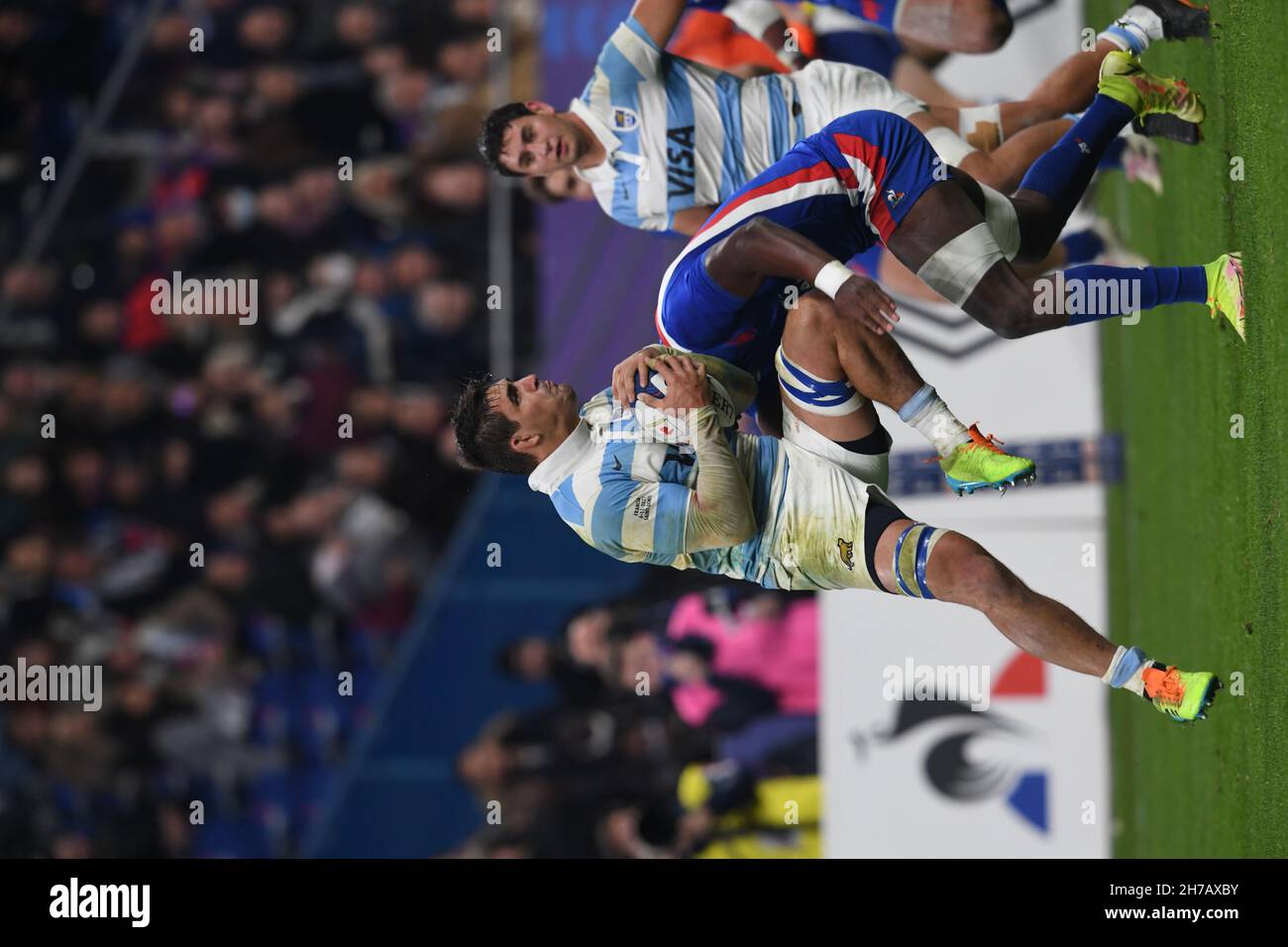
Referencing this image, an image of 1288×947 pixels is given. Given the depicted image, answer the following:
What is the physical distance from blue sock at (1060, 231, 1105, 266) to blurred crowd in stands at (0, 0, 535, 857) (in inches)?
131

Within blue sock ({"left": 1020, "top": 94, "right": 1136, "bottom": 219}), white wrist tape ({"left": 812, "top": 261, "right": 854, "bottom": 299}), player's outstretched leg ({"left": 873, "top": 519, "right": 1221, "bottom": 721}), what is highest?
blue sock ({"left": 1020, "top": 94, "right": 1136, "bottom": 219})

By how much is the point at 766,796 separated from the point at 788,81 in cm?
391

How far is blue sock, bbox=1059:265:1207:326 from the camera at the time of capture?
14.2 feet

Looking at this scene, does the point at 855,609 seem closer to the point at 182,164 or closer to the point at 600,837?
the point at 600,837

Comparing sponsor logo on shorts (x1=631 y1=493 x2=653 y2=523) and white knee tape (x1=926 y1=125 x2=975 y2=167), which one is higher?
white knee tape (x1=926 y1=125 x2=975 y2=167)

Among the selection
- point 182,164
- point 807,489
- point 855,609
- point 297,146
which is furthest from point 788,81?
point 182,164

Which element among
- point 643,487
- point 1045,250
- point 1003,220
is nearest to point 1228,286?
point 1045,250

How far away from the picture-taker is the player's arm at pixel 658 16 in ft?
17.1

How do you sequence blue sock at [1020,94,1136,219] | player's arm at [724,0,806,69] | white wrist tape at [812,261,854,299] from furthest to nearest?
player's arm at [724,0,806,69] → blue sock at [1020,94,1136,219] → white wrist tape at [812,261,854,299]

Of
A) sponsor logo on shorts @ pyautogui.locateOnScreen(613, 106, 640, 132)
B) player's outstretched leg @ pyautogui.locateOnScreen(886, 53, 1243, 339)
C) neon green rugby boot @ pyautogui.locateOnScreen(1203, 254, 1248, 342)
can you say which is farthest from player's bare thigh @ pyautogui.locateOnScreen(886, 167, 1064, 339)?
sponsor logo on shorts @ pyautogui.locateOnScreen(613, 106, 640, 132)

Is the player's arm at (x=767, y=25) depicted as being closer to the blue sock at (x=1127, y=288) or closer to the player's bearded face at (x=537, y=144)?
the player's bearded face at (x=537, y=144)

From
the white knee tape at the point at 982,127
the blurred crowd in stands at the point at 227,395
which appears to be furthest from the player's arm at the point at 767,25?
the blurred crowd in stands at the point at 227,395

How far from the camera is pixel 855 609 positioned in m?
7.39

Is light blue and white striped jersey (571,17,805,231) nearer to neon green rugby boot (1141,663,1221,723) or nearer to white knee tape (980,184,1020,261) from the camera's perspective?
white knee tape (980,184,1020,261)
